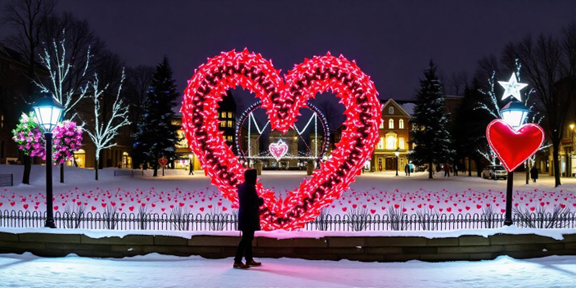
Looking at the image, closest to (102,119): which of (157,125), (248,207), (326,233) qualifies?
(157,125)

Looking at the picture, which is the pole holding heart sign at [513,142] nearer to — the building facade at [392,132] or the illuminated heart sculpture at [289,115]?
the illuminated heart sculpture at [289,115]

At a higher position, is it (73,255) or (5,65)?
(5,65)

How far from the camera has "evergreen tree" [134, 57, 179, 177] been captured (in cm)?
5250

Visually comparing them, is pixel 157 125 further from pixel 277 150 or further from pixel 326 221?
pixel 326 221

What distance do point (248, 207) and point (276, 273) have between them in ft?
4.01

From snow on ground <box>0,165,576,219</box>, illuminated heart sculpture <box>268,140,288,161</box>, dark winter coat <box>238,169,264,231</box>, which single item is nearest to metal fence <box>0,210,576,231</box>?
snow on ground <box>0,165,576,219</box>

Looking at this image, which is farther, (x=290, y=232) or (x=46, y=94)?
(x=46, y=94)

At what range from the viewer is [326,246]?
331 inches

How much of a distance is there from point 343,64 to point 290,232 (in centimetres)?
358

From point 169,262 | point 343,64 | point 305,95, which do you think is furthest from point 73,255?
point 343,64

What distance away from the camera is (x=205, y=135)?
8.99 metres

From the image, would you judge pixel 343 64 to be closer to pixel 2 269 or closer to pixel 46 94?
pixel 46 94

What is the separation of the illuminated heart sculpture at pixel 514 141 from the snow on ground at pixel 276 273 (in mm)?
2218

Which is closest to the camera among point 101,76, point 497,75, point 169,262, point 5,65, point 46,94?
point 169,262
